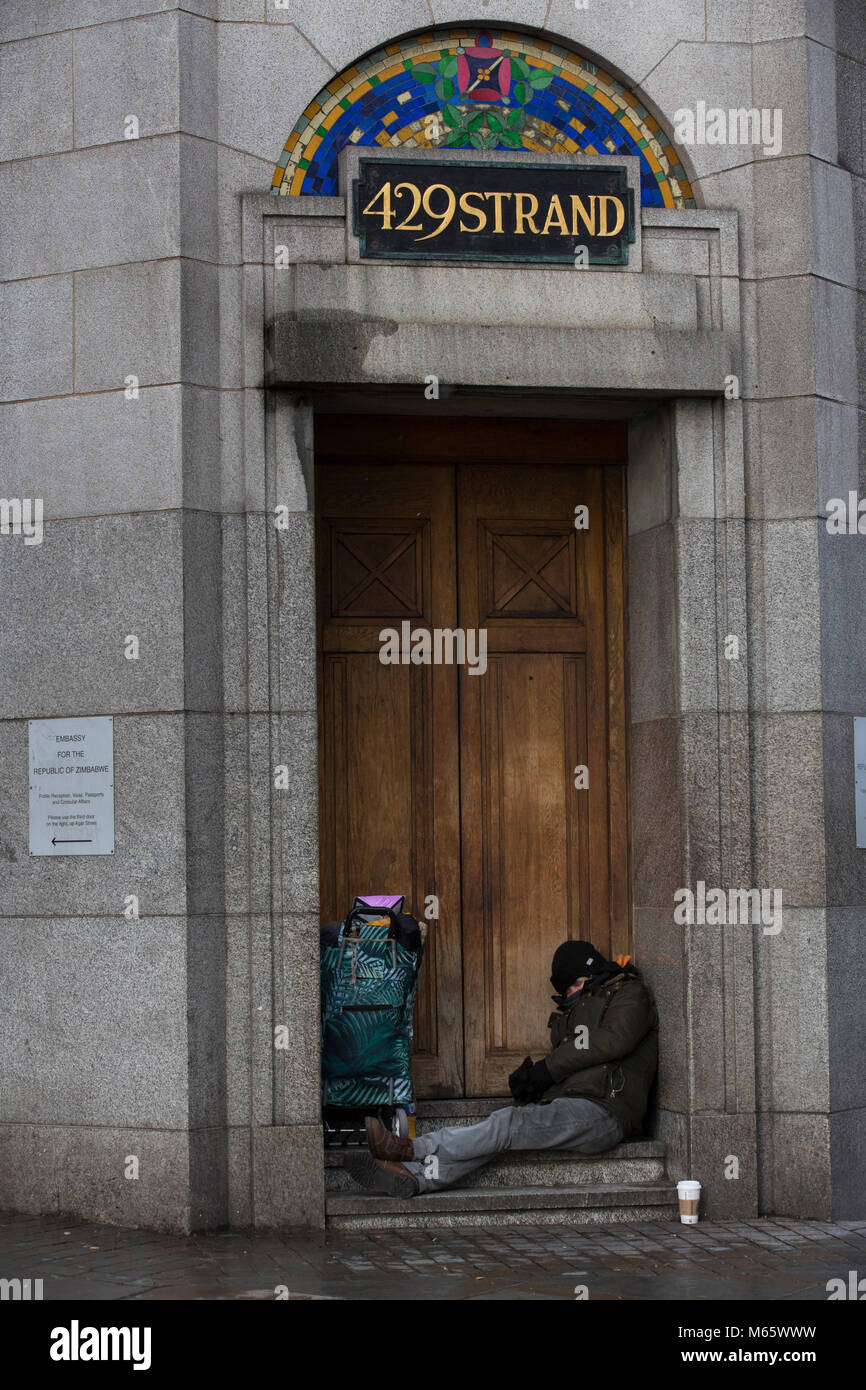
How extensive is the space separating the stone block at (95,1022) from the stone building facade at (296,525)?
0.02m

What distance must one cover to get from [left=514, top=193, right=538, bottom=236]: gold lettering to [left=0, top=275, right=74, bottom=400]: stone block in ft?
7.66

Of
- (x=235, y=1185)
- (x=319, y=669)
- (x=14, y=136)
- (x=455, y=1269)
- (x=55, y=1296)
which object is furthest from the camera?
(x=319, y=669)

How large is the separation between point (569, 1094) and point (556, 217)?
458 cm

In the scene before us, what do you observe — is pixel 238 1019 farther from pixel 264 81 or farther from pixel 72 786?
pixel 264 81

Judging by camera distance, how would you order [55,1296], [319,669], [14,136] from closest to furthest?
[55,1296] → [14,136] → [319,669]

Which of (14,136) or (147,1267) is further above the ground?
(14,136)

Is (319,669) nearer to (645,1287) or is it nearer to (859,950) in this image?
(859,950)

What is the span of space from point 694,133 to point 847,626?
109 inches

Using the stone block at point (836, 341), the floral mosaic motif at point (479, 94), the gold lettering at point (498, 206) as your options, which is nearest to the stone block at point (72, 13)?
the floral mosaic motif at point (479, 94)

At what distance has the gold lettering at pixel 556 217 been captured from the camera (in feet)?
29.7

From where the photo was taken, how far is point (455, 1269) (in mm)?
7570

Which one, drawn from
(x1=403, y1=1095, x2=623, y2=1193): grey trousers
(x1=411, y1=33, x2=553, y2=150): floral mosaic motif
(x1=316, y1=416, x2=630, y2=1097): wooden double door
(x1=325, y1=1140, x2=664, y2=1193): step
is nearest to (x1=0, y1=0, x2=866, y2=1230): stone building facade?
(x1=411, y1=33, x2=553, y2=150): floral mosaic motif

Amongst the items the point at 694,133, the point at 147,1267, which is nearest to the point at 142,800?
the point at 147,1267

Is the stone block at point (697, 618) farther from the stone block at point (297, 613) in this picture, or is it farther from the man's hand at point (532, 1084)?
the man's hand at point (532, 1084)
